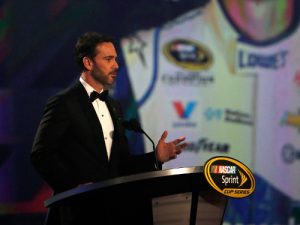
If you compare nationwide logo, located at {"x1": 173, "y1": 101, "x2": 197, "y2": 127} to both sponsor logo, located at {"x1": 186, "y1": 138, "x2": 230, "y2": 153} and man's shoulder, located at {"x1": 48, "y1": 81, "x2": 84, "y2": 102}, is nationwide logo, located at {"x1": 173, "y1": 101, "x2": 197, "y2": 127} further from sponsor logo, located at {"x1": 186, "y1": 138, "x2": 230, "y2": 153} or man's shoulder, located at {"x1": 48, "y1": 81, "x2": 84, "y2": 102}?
man's shoulder, located at {"x1": 48, "y1": 81, "x2": 84, "y2": 102}

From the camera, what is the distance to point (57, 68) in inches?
143

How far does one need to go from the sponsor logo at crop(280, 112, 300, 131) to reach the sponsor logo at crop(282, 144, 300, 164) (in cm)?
13

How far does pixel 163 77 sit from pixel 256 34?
0.68 metres

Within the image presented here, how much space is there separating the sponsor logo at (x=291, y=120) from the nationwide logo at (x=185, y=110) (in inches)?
23.0

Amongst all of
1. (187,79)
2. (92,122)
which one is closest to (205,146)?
(187,79)

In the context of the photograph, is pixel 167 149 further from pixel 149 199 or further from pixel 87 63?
pixel 87 63

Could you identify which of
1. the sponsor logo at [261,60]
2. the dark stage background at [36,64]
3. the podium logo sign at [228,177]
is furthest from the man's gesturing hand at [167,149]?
the sponsor logo at [261,60]

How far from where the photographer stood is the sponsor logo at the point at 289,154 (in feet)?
12.7

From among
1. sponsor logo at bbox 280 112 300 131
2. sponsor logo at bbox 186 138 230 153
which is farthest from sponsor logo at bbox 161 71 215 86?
sponsor logo at bbox 280 112 300 131

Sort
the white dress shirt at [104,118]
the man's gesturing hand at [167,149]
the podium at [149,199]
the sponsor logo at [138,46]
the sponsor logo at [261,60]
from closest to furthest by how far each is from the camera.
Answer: the podium at [149,199], the man's gesturing hand at [167,149], the white dress shirt at [104,118], the sponsor logo at [138,46], the sponsor logo at [261,60]

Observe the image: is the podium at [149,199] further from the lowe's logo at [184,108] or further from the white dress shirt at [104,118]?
the lowe's logo at [184,108]

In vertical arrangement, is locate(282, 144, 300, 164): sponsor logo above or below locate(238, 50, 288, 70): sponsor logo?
below

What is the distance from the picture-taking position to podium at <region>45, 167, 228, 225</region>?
1.60 m

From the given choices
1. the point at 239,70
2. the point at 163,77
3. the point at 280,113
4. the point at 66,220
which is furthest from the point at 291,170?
the point at 66,220
